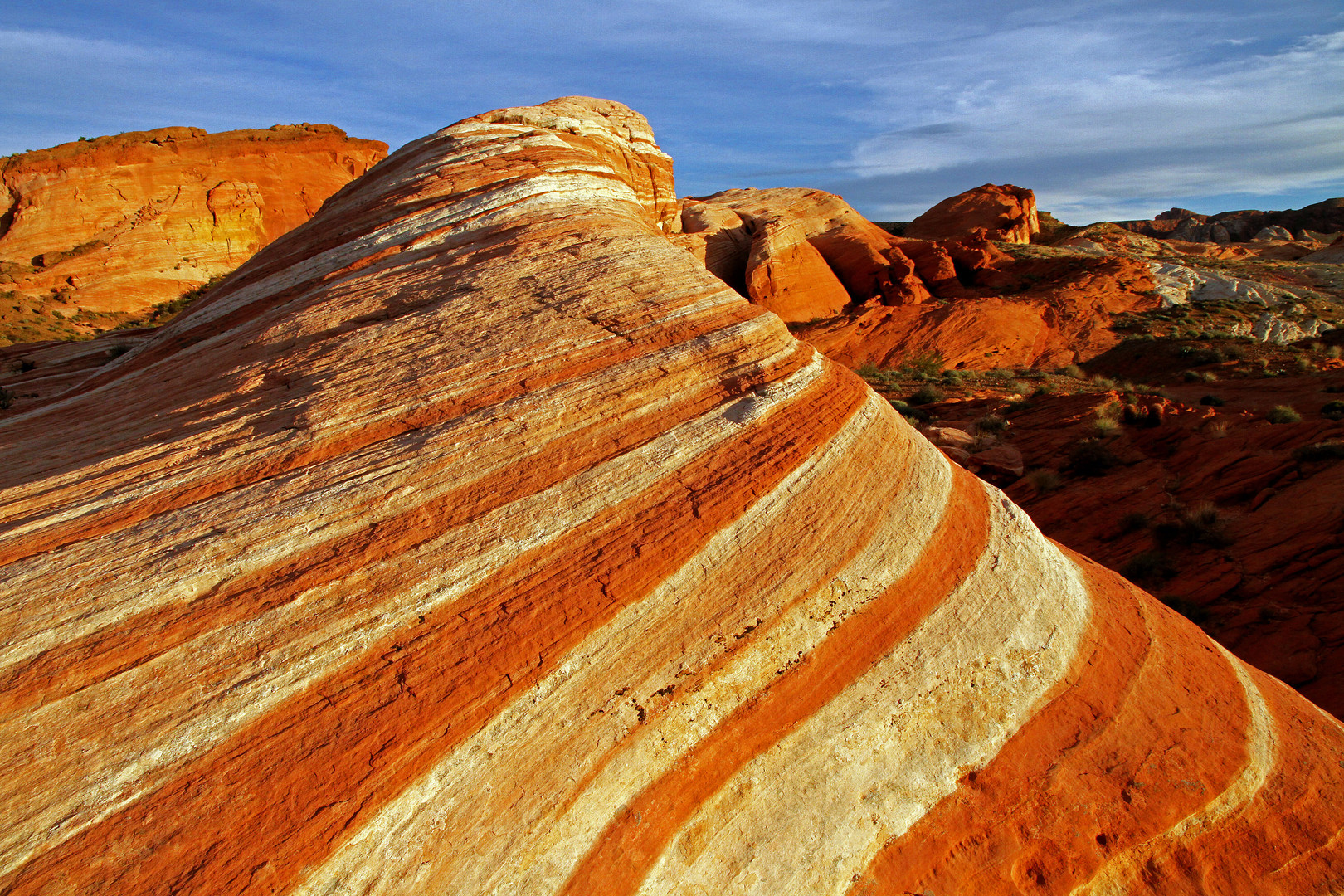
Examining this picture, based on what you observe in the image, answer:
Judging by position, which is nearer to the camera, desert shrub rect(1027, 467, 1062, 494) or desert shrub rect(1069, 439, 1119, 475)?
desert shrub rect(1027, 467, 1062, 494)

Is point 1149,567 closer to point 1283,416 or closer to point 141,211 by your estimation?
point 1283,416

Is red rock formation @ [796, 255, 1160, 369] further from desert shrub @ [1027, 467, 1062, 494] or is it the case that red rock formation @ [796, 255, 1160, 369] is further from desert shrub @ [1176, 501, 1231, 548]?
desert shrub @ [1176, 501, 1231, 548]

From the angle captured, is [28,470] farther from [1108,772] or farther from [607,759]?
[1108,772]

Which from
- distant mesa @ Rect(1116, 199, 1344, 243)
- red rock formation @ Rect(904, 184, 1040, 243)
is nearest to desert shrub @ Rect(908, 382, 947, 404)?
red rock formation @ Rect(904, 184, 1040, 243)

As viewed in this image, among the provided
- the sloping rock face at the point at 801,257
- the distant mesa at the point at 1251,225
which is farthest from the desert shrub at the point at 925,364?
the distant mesa at the point at 1251,225

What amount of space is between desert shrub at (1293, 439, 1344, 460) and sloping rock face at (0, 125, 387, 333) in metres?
36.1

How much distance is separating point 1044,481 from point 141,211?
37334mm

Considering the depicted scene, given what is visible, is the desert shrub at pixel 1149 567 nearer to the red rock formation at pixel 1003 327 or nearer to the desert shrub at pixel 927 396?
the desert shrub at pixel 927 396

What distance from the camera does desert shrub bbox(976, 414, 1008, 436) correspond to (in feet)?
46.5

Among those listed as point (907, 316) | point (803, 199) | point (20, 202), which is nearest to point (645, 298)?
point (907, 316)

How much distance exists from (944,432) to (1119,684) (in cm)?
1018

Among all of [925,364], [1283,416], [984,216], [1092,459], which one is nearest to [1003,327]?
[925,364]

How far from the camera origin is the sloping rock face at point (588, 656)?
2639 millimetres

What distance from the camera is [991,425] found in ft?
46.9
